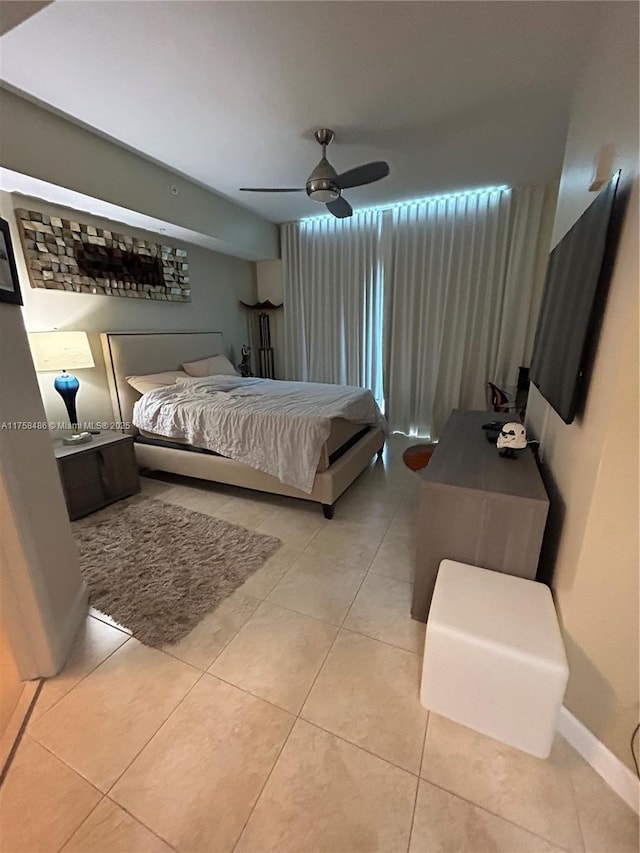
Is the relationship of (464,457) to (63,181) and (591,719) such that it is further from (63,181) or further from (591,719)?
(63,181)

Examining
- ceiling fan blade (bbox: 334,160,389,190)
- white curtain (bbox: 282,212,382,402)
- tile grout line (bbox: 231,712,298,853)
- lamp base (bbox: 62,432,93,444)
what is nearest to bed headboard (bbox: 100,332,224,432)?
lamp base (bbox: 62,432,93,444)

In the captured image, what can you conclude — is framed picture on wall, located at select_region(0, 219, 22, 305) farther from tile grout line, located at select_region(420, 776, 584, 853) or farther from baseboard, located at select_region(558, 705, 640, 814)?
baseboard, located at select_region(558, 705, 640, 814)

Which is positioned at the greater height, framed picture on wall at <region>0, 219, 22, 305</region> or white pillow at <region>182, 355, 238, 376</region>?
framed picture on wall at <region>0, 219, 22, 305</region>

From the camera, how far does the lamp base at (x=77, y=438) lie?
2.63 m

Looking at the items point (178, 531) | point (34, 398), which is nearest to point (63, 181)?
point (34, 398)

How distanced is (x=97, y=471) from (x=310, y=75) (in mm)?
2888

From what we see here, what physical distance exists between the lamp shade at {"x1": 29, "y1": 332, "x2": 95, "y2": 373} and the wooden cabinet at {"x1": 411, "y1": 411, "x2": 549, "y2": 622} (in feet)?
8.76

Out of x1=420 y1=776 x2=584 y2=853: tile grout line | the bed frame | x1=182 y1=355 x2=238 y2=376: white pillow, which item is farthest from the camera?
x1=182 y1=355 x2=238 y2=376: white pillow

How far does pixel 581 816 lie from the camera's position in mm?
981

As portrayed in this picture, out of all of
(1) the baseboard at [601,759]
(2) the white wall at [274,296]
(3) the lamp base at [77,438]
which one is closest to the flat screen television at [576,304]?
(1) the baseboard at [601,759]

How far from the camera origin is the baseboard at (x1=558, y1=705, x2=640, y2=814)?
3.26 feet

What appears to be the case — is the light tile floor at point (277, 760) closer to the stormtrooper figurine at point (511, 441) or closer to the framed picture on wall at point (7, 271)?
the stormtrooper figurine at point (511, 441)

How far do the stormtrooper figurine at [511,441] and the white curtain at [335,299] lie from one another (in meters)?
2.79

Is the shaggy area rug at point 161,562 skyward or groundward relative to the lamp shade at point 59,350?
groundward
